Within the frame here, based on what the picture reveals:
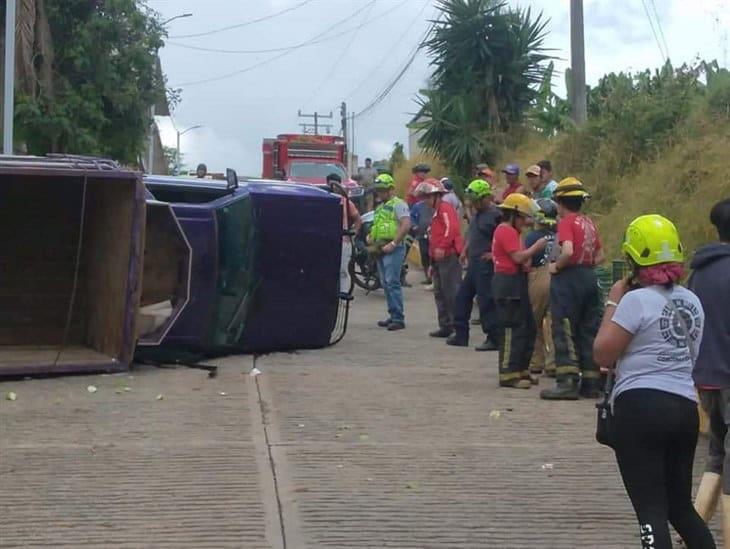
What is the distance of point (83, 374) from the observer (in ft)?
35.8

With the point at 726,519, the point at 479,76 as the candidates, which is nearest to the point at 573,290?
the point at 726,519

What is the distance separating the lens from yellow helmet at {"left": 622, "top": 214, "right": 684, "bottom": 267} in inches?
200

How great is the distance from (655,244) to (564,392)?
16.4 ft

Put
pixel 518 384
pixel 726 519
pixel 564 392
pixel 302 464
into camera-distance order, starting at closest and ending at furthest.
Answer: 1. pixel 726 519
2. pixel 302 464
3. pixel 564 392
4. pixel 518 384

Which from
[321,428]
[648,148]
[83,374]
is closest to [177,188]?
[83,374]

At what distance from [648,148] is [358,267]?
485cm

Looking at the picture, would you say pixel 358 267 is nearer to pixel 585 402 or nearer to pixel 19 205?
pixel 19 205

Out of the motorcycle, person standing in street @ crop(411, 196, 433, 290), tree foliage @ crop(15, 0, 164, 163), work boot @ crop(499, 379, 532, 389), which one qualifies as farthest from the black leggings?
tree foliage @ crop(15, 0, 164, 163)

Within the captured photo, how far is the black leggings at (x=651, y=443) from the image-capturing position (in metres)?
5.00

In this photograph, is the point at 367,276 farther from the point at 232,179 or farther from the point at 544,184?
the point at 232,179

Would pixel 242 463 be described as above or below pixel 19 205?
below

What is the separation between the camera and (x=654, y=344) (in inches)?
199

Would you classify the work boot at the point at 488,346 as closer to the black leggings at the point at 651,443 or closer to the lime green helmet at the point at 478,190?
the lime green helmet at the point at 478,190

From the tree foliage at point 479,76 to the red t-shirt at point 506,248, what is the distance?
14.9 m
